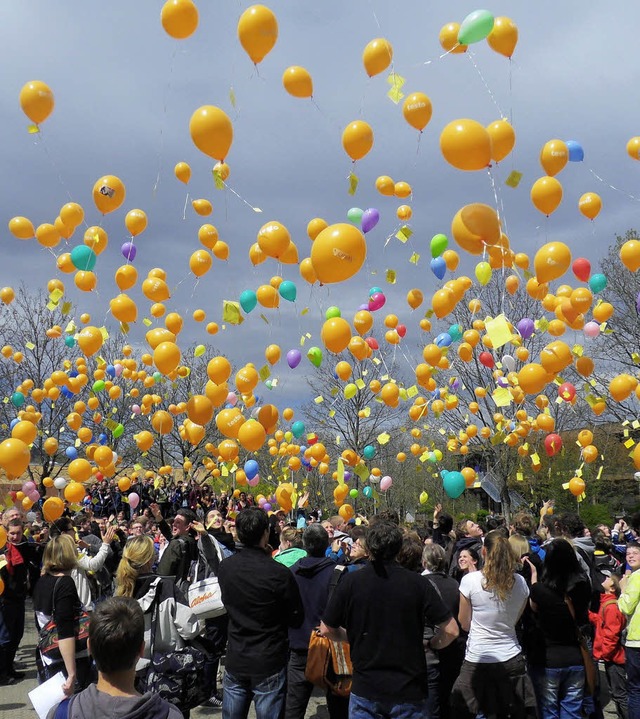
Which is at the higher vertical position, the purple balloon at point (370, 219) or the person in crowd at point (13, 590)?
the purple balloon at point (370, 219)

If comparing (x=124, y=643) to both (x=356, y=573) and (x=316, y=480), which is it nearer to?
(x=356, y=573)

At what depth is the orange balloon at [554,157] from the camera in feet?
21.7

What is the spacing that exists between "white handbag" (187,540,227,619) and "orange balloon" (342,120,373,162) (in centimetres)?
428

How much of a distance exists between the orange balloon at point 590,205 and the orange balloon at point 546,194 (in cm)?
135

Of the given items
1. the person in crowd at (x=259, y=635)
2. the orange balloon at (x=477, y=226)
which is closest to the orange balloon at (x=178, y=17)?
the orange balloon at (x=477, y=226)

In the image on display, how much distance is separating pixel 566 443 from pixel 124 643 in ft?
92.6

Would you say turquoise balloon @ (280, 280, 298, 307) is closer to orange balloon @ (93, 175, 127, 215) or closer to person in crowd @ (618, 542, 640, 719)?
orange balloon @ (93, 175, 127, 215)

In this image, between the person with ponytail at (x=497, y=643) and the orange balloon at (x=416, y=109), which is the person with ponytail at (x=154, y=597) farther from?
the orange balloon at (x=416, y=109)

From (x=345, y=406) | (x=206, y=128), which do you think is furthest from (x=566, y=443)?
(x=206, y=128)

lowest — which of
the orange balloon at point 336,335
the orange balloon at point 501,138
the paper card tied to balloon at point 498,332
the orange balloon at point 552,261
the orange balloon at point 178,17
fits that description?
the paper card tied to balloon at point 498,332

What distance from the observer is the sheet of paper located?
2.92 meters

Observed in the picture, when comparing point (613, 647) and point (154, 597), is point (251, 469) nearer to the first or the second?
point (154, 597)

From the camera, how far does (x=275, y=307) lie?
8.19m

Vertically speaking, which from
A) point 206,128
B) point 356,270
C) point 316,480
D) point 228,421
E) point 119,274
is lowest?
point 316,480
